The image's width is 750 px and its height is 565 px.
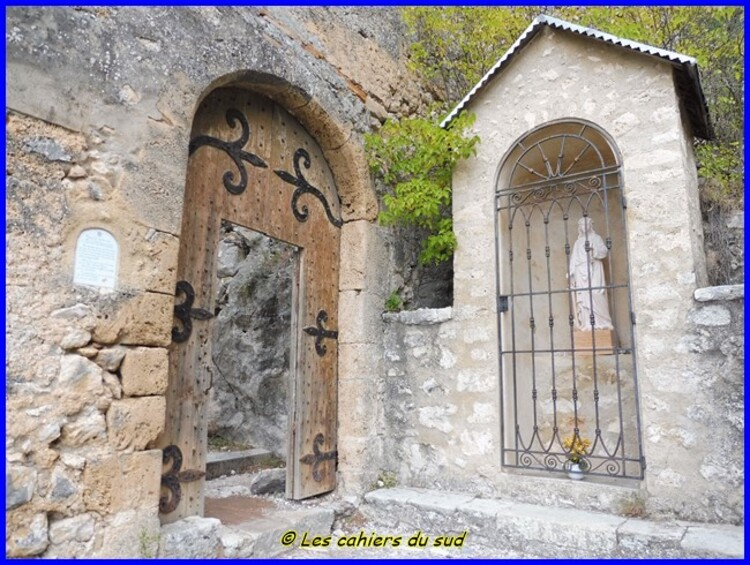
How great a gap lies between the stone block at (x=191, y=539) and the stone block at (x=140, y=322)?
98 centimetres

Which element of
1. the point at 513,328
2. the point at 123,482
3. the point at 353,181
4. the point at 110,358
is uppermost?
the point at 353,181

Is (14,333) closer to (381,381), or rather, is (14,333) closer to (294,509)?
(294,509)

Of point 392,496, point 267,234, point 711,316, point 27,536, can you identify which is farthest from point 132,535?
point 711,316

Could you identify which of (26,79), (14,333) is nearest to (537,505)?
(14,333)

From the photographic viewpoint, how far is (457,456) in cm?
407

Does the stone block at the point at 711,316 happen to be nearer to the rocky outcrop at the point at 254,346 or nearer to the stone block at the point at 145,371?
the stone block at the point at 145,371

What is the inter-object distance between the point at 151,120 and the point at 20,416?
1.63m

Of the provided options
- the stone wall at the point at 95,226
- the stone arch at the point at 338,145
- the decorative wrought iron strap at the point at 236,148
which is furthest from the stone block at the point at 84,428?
the stone arch at the point at 338,145

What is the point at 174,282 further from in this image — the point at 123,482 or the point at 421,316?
the point at 421,316

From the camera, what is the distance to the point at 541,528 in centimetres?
335

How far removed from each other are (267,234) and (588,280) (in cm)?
239

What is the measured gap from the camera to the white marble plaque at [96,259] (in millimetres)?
2709

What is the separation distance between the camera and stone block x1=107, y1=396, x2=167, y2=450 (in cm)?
276

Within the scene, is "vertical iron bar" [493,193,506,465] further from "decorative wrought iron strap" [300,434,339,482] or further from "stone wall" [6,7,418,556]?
"stone wall" [6,7,418,556]
